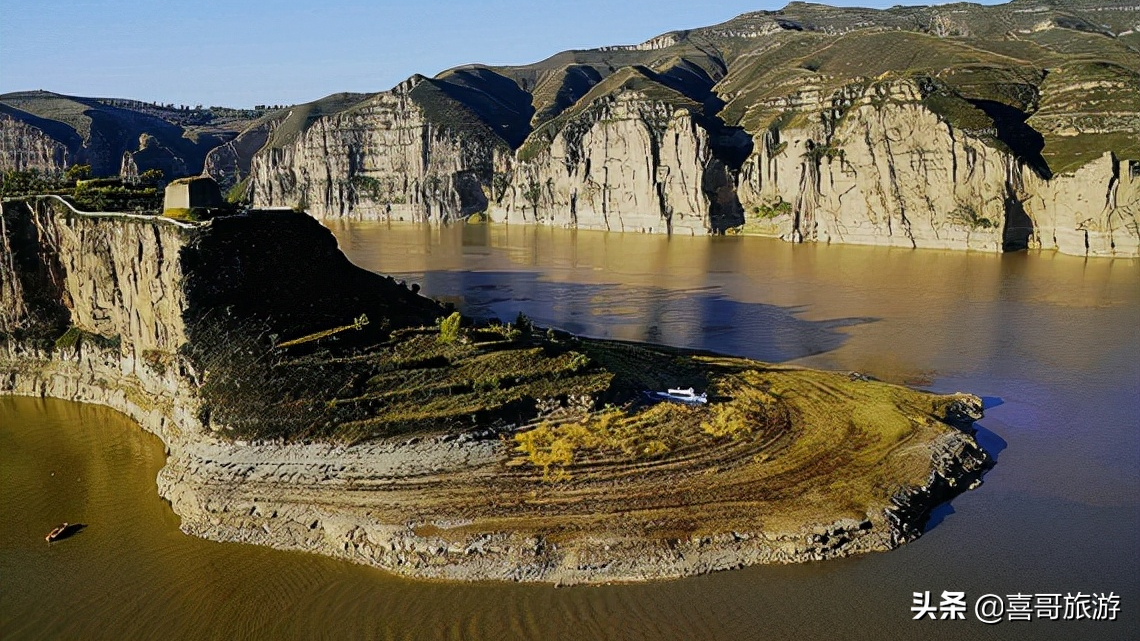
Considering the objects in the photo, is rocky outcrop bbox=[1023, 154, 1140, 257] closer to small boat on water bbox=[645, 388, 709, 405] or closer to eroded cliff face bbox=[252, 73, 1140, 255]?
eroded cliff face bbox=[252, 73, 1140, 255]

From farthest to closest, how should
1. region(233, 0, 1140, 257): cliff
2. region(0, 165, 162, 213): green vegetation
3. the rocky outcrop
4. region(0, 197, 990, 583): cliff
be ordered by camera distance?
region(233, 0, 1140, 257): cliff
the rocky outcrop
region(0, 165, 162, 213): green vegetation
region(0, 197, 990, 583): cliff

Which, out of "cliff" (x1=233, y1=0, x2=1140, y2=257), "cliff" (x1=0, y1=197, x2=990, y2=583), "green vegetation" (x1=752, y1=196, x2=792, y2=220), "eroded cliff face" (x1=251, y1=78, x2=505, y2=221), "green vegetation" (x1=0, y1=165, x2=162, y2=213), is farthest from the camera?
"eroded cliff face" (x1=251, y1=78, x2=505, y2=221)

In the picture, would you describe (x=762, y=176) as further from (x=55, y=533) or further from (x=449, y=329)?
(x=55, y=533)

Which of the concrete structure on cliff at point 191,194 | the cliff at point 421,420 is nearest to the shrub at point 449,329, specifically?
the cliff at point 421,420

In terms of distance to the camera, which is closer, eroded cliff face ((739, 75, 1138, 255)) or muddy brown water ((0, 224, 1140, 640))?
muddy brown water ((0, 224, 1140, 640))

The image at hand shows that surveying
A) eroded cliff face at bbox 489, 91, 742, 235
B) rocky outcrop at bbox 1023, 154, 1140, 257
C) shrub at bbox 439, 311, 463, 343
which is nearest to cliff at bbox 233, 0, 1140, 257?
rocky outcrop at bbox 1023, 154, 1140, 257

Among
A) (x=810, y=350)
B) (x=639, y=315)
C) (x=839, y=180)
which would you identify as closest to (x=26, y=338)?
(x=639, y=315)

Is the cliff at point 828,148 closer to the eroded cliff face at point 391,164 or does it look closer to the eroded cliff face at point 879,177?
the eroded cliff face at point 879,177
